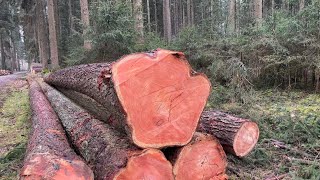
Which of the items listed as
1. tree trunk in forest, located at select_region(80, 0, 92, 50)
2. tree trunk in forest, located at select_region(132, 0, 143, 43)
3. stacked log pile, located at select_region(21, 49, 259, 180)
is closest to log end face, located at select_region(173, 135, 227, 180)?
stacked log pile, located at select_region(21, 49, 259, 180)

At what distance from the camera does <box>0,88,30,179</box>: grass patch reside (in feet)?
14.7

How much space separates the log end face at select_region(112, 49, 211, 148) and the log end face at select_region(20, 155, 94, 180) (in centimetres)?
60

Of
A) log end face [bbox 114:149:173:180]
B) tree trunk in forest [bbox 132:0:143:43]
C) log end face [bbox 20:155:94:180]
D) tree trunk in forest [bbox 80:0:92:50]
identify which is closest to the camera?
log end face [bbox 20:155:94:180]

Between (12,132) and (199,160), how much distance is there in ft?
15.5

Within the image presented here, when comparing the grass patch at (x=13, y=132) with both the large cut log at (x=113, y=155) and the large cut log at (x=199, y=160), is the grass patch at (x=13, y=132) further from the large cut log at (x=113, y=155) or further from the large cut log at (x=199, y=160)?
the large cut log at (x=199, y=160)

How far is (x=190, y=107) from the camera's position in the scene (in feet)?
11.5

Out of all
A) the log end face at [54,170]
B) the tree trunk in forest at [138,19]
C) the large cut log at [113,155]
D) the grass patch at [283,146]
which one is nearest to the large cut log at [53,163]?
the log end face at [54,170]

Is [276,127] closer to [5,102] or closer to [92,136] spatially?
[92,136]

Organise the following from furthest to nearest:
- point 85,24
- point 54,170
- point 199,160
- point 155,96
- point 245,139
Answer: point 85,24 → point 245,139 → point 199,160 → point 155,96 → point 54,170

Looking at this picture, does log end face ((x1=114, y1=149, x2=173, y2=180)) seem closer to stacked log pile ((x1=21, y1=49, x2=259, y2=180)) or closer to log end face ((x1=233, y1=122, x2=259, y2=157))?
stacked log pile ((x1=21, y1=49, x2=259, y2=180))

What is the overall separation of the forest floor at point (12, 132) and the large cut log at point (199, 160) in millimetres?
2306

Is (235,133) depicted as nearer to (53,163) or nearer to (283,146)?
(283,146)

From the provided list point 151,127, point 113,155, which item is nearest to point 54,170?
point 113,155

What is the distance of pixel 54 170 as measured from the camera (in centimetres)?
281
